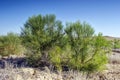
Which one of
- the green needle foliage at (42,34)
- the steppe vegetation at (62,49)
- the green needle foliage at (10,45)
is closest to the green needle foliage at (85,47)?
the steppe vegetation at (62,49)

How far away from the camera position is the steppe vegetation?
1598 cm

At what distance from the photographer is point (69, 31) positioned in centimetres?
1705

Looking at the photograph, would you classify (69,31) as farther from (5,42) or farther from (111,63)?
(5,42)

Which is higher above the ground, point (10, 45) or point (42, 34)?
point (42, 34)

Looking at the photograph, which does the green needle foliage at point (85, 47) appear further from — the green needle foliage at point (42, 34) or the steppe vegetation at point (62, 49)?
the green needle foliage at point (42, 34)

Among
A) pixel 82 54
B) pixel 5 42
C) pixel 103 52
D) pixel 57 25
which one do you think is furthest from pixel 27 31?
pixel 5 42

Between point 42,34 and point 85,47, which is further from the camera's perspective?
point 42,34

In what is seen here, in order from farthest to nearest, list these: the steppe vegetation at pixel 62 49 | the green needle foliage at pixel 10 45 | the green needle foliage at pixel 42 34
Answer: the green needle foliage at pixel 10 45 → the green needle foliage at pixel 42 34 → the steppe vegetation at pixel 62 49

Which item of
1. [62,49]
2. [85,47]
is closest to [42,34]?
[62,49]

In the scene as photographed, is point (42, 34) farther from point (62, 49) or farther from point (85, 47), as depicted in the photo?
point (85, 47)

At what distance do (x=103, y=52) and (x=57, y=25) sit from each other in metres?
4.50

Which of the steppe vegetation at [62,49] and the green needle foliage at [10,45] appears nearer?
the steppe vegetation at [62,49]

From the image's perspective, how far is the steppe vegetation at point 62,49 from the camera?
15977mm

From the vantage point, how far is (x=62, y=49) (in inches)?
695
